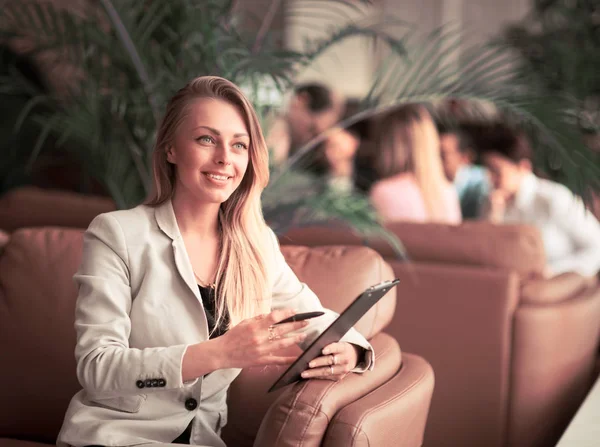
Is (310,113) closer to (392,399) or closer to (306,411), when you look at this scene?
(392,399)

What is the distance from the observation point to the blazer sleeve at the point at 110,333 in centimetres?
144

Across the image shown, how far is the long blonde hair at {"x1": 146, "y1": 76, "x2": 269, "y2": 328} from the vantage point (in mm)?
1538

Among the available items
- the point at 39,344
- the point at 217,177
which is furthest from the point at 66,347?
the point at 217,177

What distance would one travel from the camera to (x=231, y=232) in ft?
5.21

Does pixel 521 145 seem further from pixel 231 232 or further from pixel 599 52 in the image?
pixel 231 232

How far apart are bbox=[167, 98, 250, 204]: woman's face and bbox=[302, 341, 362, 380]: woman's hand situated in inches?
14.4

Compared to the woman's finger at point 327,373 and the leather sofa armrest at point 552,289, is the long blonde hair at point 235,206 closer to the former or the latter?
the woman's finger at point 327,373

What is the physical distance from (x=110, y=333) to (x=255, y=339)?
26 centimetres

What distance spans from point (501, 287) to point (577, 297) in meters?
0.31

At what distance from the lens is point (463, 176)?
601 centimetres

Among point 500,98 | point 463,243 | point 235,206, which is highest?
point 500,98

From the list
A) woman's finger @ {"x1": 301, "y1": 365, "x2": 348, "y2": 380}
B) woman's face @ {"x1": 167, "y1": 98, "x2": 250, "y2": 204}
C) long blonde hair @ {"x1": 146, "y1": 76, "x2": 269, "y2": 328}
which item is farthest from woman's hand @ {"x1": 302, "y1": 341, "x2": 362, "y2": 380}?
woman's face @ {"x1": 167, "y1": 98, "x2": 250, "y2": 204}

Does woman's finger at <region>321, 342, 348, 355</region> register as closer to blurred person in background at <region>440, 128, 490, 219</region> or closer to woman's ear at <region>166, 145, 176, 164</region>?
woman's ear at <region>166, 145, 176, 164</region>

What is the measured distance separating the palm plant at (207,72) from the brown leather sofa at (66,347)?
27 cm
